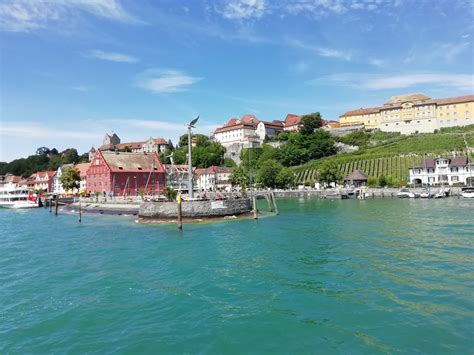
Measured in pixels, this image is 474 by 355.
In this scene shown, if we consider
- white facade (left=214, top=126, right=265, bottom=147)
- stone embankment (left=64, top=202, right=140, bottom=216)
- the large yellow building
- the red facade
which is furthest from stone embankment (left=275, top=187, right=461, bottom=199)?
the large yellow building

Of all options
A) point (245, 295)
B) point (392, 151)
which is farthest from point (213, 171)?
point (245, 295)

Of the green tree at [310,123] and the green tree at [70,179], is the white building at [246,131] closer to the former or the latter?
the green tree at [310,123]

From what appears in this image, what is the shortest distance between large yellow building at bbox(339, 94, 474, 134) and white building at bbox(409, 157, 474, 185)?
38562 mm

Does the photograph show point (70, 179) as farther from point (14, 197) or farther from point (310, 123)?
point (310, 123)

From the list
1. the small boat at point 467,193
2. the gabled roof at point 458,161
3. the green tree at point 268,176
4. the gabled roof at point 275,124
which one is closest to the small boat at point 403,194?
the small boat at point 467,193

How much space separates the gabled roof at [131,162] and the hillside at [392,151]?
1640 inches

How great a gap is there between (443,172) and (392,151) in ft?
63.7

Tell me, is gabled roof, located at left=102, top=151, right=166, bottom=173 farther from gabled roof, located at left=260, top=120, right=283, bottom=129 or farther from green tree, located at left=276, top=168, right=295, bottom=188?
gabled roof, located at left=260, top=120, right=283, bottom=129

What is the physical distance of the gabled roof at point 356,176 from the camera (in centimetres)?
9197

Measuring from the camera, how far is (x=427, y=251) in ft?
76.2

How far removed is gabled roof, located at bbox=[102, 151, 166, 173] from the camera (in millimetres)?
82500

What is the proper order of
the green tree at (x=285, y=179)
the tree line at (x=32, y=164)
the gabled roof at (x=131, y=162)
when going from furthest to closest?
1. the tree line at (x=32, y=164)
2. the green tree at (x=285, y=179)
3. the gabled roof at (x=131, y=162)

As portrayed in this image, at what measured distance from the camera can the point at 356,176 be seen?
92.6 m

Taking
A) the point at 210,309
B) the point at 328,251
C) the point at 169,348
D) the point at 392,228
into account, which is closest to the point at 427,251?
the point at 328,251
